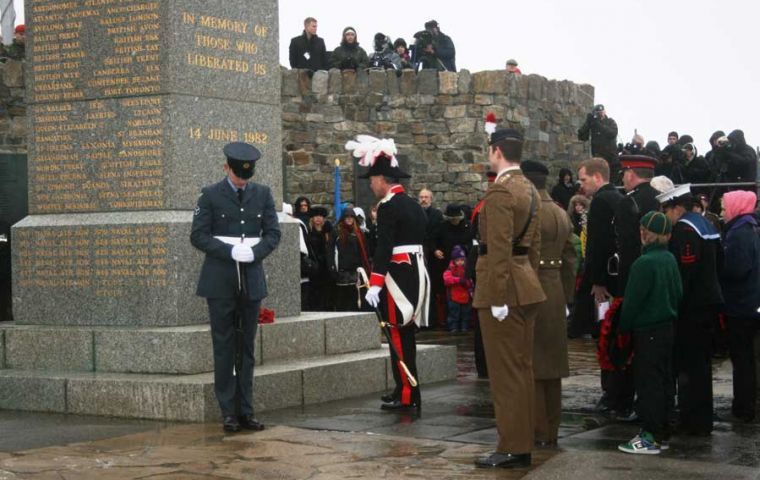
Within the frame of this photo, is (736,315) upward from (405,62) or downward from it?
downward

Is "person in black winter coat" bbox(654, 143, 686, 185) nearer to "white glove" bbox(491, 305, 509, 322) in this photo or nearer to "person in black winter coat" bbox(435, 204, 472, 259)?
"person in black winter coat" bbox(435, 204, 472, 259)

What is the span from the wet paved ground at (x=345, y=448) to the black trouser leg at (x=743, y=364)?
19 centimetres

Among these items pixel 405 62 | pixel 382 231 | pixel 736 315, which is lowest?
pixel 736 315

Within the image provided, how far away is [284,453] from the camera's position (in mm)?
8625

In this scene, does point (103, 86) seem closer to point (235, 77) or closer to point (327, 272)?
point (235, 77)

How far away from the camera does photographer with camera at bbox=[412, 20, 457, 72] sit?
26.6m

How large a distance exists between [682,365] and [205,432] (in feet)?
11.3

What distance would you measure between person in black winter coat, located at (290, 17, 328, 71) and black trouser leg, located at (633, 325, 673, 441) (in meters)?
17.0

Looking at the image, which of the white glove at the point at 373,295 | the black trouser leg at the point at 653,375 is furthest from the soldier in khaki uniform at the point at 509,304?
the white glove at the point at 373,295

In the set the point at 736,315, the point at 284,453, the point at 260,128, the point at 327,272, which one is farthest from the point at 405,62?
the point at 284,453

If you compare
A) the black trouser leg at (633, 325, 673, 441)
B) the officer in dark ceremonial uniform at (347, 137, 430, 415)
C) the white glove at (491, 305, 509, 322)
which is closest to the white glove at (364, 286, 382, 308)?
the officer in dark ceremonial uniform at (347, 137, 430, 415)

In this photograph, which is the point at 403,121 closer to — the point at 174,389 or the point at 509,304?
the point at 174,389

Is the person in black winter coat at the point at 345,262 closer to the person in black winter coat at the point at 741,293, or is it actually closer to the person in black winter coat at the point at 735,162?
the person in black winter coat at the point at 735,162

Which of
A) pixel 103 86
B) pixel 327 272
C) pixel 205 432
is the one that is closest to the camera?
pixel 205 432
